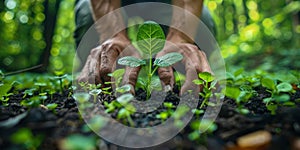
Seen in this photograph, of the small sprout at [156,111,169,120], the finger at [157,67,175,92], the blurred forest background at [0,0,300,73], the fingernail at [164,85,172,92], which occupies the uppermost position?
the blurred forest background at [0,0,300,73]

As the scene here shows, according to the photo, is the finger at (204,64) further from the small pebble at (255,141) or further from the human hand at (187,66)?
the small pebble at (255,141)

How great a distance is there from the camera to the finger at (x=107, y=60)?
1.13 metres

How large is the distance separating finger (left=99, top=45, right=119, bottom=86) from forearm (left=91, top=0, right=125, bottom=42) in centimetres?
24

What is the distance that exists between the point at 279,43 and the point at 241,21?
1.71 m

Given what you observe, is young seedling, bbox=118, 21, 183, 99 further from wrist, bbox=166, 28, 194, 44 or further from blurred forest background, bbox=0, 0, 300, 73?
blurred forest background, bbox=0, 0, 300, 73

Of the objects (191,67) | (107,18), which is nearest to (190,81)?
(191,67)

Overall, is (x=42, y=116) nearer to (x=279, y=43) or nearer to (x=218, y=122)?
(x=218, y=122)

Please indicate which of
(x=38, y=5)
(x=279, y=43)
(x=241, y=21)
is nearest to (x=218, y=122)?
(x=38, y=5)

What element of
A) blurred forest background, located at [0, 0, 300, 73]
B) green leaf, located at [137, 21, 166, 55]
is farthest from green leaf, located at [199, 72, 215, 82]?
blurred forest background, located at [0, 0, 300, 73]

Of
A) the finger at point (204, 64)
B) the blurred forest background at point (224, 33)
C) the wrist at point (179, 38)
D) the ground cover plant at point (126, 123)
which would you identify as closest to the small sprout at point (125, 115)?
the ground cover plant at point (126, 123)

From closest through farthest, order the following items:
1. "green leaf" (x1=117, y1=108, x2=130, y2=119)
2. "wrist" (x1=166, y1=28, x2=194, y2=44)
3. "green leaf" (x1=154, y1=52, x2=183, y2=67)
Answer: "green leaf" (x1=117, y1=108, x2=130, y2=119) < "green leaf" (x1=154, y1=52, x2=183, y2=67) < "wrist" (x1=166, y1=28, x2=194, y2=44)

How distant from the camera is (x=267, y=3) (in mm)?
6387

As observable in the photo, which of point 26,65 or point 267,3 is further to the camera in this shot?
point 267,3

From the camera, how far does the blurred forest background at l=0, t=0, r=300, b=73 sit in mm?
4285
